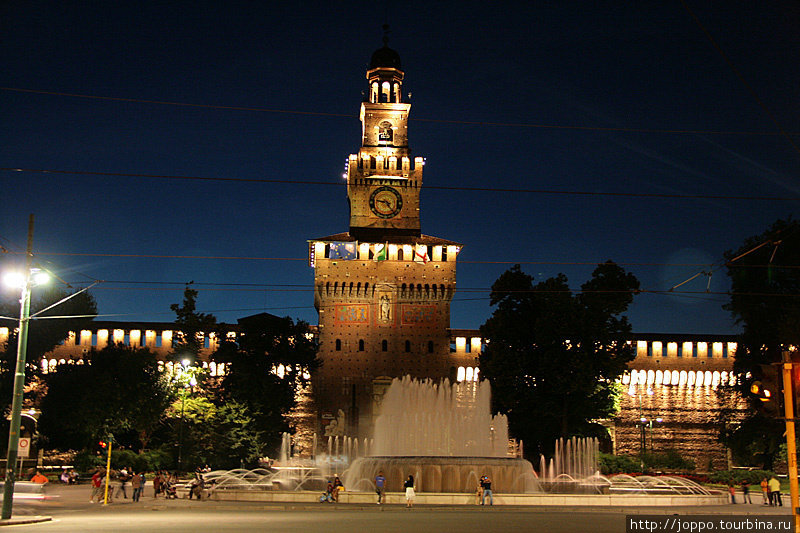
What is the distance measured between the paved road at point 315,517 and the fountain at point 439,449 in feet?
9.05

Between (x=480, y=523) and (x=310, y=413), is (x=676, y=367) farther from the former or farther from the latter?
(x=480, y=523)

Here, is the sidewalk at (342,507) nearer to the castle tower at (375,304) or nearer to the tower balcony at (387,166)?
the castle tower at (375,304)

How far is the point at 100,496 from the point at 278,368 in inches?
927

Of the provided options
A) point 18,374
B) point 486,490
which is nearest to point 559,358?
point 486,490

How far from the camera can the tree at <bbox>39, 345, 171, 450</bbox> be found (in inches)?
1636

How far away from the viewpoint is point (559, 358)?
39938mm

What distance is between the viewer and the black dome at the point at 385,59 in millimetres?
58406

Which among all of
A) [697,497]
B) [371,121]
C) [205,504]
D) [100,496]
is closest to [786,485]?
[697,497]

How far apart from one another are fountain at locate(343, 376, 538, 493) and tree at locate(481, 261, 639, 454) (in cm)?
219

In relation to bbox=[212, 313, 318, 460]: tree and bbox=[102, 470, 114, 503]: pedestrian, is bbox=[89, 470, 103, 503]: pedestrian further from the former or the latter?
bbox=[212, 313, 318, 460]: tree

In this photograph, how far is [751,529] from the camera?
50.1ft

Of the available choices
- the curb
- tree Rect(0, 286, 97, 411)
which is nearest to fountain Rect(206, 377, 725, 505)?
the curb

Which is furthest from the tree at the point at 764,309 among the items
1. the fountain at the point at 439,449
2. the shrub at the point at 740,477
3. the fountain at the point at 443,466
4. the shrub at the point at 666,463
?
the fountain at the point at 439,449

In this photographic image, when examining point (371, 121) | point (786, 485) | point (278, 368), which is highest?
point (371, 121)
